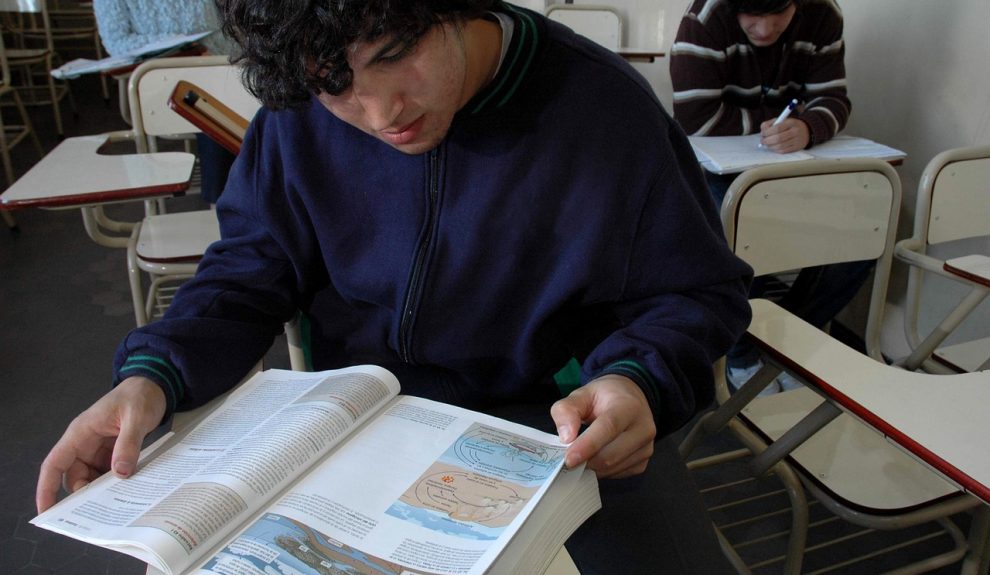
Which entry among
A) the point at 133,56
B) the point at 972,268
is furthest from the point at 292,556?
the point at 133,56

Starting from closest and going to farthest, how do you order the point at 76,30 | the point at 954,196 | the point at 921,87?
the point at 954,196 → the point at 921,87 → the point at 76,30

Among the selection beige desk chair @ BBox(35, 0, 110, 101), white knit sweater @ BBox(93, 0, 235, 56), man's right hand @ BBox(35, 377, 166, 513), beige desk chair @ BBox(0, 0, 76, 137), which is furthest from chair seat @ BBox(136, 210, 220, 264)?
beige desk chair @ BBox(35, 0, 110, 101)

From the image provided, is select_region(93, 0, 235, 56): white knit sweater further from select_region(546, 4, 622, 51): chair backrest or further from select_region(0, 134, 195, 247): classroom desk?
select_region(546, 4, 622, 51): chair backrest

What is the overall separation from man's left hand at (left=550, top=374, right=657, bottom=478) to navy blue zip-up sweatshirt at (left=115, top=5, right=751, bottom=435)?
7 cm

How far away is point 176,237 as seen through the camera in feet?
6.00

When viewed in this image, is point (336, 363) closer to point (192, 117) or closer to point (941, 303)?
point (192, 117)

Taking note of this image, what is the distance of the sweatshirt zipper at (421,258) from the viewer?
0.86 metres

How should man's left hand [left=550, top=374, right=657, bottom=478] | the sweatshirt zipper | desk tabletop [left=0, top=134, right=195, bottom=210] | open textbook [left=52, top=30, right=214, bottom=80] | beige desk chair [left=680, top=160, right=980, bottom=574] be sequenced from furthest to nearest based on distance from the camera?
1. open textbook [left=52, top=30, right=214, bottom=80]
2. desk tabletop [left=0, top=134, right=195, bottom=210]
3. beige desk chair [left=680, top=160, right=980, bottom=574]
4. the sweatshirt zipper
5. man's left hand [left=550, top=374, right=657, bottom=478]

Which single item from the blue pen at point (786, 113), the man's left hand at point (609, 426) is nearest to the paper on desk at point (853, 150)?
the blue pen at point (786, 113)

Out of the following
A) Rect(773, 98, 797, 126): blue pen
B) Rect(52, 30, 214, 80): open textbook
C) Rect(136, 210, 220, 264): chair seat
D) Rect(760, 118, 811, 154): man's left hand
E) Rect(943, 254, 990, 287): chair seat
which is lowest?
Rect(136, 210, 220, 264): chair seat

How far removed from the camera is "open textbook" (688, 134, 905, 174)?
174 centimetres

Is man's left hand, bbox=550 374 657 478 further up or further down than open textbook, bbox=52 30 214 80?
further down

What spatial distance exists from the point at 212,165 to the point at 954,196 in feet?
7.08

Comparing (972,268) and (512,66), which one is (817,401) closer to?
(972,268)
